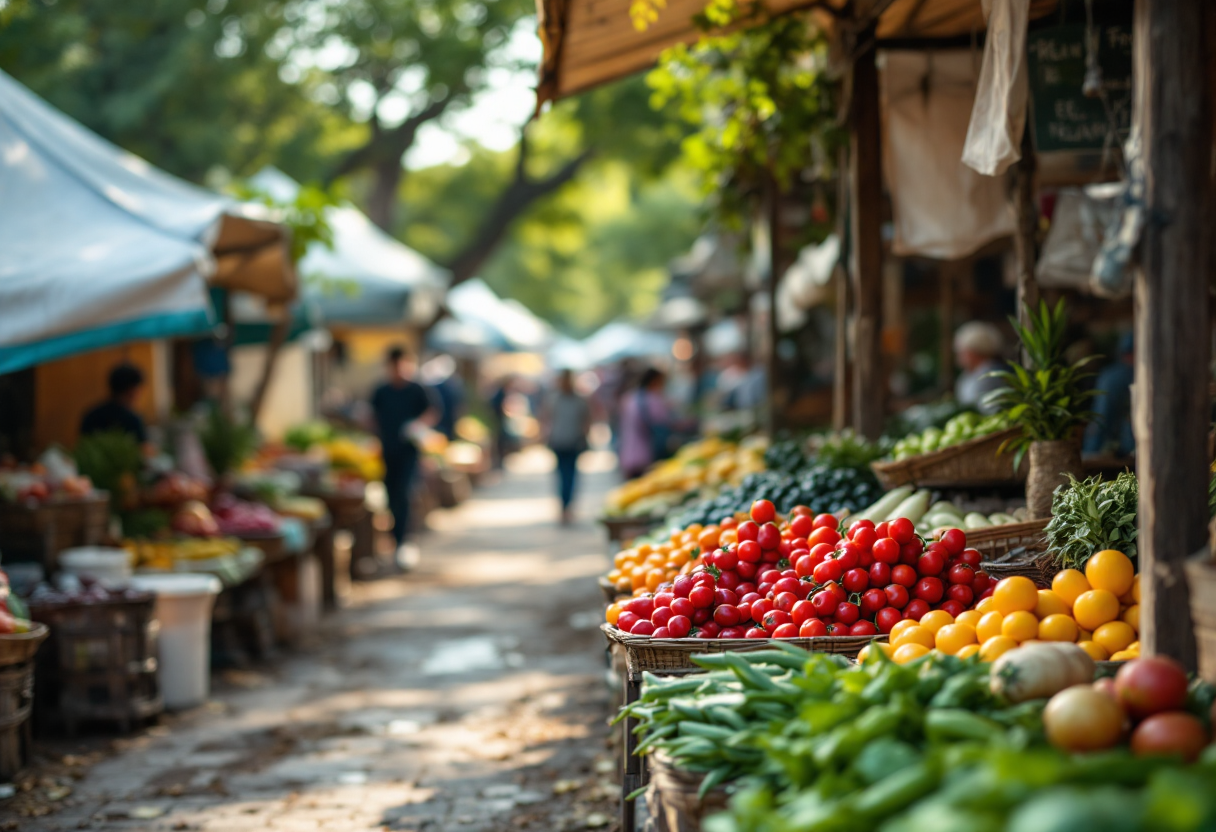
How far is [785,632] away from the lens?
418 centimetres

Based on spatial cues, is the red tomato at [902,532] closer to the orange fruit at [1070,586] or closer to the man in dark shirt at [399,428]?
the orange fruit at [1070,586]

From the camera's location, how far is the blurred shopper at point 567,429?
17203 millimetres

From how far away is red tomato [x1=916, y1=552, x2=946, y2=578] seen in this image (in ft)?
14.4

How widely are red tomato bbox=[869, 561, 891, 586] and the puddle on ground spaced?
187 inches

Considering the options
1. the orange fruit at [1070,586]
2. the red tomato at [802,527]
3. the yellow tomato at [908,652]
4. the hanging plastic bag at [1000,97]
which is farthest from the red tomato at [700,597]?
the hanging plastic bag at [1000,97]

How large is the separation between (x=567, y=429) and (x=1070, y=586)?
1334 cm

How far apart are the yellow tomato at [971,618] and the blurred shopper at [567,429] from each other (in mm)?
13270

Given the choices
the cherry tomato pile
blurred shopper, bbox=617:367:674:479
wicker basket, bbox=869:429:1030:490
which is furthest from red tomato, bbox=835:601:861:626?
blurred shopper, bbox=617:367:674:479

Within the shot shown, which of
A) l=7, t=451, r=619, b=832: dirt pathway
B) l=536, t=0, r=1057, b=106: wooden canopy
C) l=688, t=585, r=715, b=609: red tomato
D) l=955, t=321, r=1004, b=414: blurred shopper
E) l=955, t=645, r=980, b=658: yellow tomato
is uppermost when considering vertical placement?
l=536, t=0, r=1057, b=106: wooden canopy

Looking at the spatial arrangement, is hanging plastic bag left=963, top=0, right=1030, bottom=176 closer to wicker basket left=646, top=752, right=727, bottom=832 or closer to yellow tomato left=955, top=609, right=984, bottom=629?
A: yellow tomato left=955, top=609, right=984, bottom=629

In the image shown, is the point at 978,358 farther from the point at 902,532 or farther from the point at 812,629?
the point at 812,629

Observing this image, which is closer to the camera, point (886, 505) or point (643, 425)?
point (886, 505)

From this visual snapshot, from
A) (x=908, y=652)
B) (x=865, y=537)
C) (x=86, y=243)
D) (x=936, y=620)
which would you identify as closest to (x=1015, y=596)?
(x=936, y=620)

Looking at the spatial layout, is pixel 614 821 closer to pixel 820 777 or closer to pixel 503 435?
pixel 820 777
